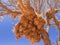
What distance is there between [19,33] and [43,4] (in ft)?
3.86

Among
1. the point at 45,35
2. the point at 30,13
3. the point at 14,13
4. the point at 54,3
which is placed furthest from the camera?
the point at 54,3

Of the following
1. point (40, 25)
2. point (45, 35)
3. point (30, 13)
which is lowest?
point (45, 35)

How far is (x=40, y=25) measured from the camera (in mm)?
2385

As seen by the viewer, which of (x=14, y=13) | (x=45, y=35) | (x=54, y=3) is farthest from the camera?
(x=54, y=3)

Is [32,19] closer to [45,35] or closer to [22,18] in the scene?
[22,18]

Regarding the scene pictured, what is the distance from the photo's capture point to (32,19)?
7.95 ft

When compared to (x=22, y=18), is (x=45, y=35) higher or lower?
lower

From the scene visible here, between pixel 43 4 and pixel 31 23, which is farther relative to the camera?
pixel 43 4

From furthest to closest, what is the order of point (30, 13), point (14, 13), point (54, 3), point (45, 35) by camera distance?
point (54, 3), point (14, 13), point (45, 35), point (30, 13)

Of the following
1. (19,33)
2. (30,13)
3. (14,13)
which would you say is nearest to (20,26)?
(19,33)

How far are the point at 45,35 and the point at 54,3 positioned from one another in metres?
1.02

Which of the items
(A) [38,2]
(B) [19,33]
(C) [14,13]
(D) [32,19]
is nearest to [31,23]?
(D) [32,19]

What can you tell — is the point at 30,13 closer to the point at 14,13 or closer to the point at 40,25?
the point at 40,25

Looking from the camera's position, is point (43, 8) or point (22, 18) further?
point (43, 8)
